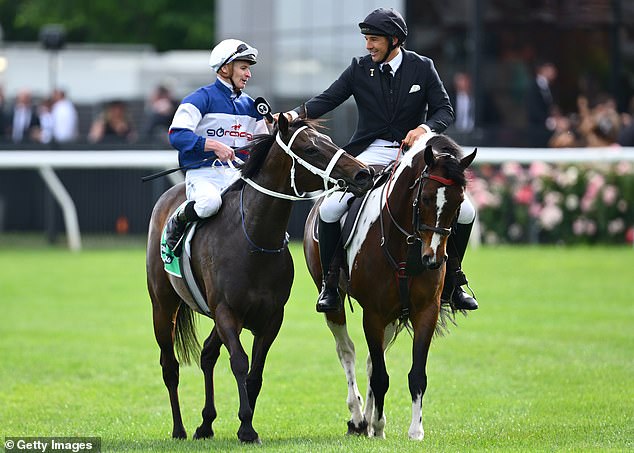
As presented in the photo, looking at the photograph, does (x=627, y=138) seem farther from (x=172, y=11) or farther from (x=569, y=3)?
(x=172, y=11)

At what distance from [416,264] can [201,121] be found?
5.56 feet

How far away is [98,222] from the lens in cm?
Result: 2259

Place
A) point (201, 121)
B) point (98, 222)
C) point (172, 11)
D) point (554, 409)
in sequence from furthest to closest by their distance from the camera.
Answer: point (172, 11), point (98, 222), point (554, 409), point (201, 121)

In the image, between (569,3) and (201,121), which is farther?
(569,3)

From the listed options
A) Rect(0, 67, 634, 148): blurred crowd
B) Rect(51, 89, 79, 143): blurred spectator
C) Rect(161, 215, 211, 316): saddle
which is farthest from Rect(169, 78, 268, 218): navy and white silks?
Rect(51, 89, 79, 143): blurred spectator

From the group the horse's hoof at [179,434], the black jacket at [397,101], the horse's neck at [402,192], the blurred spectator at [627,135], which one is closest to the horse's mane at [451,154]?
the horse's neck at [402,192]

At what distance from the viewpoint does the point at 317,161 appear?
27.0 ft

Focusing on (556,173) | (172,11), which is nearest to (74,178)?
(556,173)

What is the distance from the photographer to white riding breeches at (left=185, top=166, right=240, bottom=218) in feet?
28.5

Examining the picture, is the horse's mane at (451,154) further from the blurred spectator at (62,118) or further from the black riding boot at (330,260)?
the blurred spectator at (62,118)

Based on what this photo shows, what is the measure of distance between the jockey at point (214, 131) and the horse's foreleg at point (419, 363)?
4.78 ft

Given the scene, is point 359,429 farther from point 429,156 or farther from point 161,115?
point 161,115

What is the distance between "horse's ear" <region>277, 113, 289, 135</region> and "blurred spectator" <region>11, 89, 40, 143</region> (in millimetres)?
17300

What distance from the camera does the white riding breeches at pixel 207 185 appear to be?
28.5 ft
